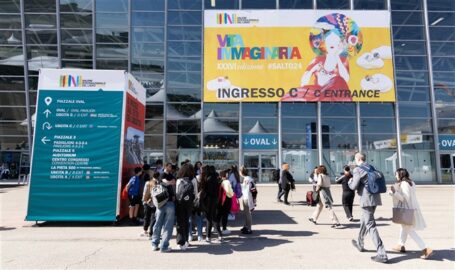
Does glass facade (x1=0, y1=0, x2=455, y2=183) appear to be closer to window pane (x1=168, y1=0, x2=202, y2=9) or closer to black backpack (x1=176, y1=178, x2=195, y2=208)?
window pane (x1=168, y1=0, x2=202, y2=9)

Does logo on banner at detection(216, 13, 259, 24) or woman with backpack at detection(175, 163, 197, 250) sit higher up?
logo on banner at detection(216, 13, 259, 24)

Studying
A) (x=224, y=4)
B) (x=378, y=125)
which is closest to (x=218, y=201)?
(x=378, y=125)

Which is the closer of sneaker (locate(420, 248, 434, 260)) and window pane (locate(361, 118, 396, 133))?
sneaker (locate(420, 248, 434, 260))

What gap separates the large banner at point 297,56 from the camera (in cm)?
2405

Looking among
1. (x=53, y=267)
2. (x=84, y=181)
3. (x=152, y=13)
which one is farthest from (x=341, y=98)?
(x=53, y=267)

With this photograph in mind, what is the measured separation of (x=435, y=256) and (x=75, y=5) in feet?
90.9

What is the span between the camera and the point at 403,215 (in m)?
6.02

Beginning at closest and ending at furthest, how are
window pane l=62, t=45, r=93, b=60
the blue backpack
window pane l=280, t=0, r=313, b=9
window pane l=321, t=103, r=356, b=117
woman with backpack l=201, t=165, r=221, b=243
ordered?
1. the blue backpack
2. woman with backpack l=201, t=165, r=221, b=243
3. window pane l=321, t=103, r=356, b=117
4. window pane l=62, t=45, r=93, b=60
5. window pane l=280, t=0, r=313, b=9

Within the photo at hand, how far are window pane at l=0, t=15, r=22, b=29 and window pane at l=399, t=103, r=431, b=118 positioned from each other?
30656 millimetres

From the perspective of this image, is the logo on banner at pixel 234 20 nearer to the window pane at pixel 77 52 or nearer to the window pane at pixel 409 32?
the window pane at pixel 77 52

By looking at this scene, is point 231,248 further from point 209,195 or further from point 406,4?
point 406,4

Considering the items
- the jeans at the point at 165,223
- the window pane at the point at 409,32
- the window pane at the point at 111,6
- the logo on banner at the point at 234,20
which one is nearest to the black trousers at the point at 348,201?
the jeans at the point at 165,223

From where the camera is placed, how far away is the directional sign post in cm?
2409

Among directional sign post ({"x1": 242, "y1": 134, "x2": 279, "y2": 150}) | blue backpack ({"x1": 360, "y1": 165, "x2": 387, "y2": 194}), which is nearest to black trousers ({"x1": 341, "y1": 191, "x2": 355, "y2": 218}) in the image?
blue backpack ({"x1": 360, "y1": 165, "x2": 387, "y2": 194})
